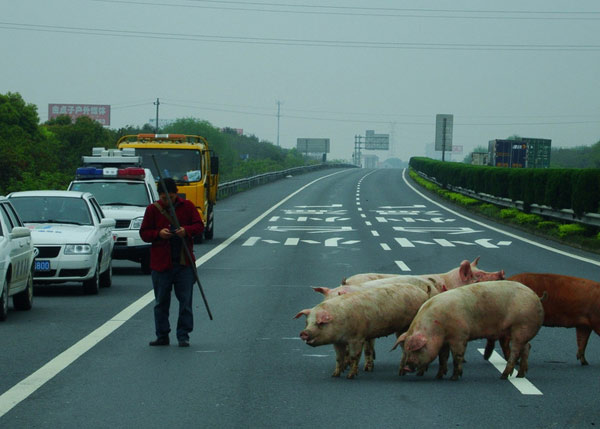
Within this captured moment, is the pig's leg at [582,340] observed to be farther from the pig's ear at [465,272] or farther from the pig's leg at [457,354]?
the pig's leg at [457,354]

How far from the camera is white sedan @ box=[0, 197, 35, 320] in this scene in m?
12.9

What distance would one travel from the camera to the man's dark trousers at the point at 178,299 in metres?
11.1

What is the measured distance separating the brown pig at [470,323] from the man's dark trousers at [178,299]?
3.00 metres

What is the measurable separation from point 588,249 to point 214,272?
11229mm

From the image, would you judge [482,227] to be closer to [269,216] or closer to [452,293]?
[269,216]

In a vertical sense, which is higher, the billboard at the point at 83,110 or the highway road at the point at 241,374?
the billboard at the point at 83,110

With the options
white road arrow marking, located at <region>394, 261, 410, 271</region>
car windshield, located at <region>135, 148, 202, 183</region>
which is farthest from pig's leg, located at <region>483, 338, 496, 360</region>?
car windshield, located at <region>135, 148, 202, 183</region>

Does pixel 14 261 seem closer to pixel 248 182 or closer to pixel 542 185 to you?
pixel 542 185

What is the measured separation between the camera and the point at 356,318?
29.7 ft

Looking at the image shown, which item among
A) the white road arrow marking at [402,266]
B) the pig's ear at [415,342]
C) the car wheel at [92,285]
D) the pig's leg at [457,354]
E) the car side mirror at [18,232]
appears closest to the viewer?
the pig's ear at [415,342]

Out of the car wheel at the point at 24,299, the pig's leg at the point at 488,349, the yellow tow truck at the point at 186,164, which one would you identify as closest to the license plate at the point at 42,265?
the car wheel at the point at 24,299

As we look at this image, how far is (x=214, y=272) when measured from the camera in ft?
66.2

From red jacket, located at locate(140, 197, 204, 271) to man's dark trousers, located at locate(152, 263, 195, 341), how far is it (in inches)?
Result: 4.1

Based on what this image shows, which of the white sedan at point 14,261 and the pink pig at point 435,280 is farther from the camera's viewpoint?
the white sedan at point 14,261
